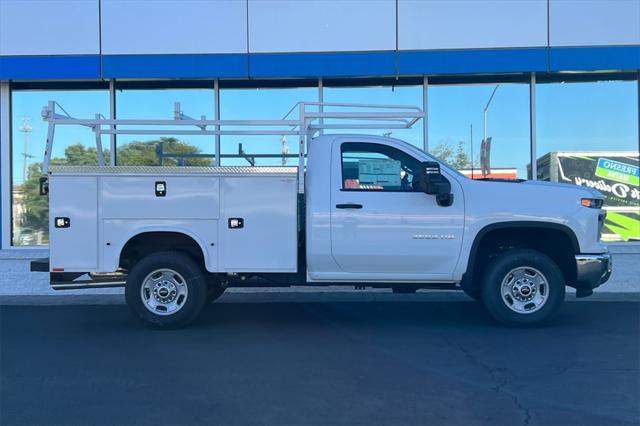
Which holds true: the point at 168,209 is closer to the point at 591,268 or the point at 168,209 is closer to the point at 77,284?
the point at 77,284

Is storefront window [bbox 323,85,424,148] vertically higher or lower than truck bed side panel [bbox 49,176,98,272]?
higher

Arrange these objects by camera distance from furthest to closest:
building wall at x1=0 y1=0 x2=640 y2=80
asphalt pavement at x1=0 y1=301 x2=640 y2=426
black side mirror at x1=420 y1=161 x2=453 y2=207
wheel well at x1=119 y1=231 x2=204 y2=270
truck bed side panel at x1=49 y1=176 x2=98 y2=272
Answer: building wall at x1=0 y1=0 x2=640 y2=80 < wheel well at x1=119 y1=231 x2=204 y2=270 < truck bed side panel at x1=49 y1=176 x2=98 y2=272 < black side mirror at x1=420 y1=161 x2=453 y2=207 < asphalt pavement at x1=0 y1=301 x2=640 y2=426

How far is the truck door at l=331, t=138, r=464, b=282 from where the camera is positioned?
6.99 metres

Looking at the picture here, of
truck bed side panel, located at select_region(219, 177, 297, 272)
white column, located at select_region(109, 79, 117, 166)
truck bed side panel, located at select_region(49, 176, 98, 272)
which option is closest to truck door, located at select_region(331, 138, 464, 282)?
truck bed side panel, located at select_region(219, 177, 297, 272)

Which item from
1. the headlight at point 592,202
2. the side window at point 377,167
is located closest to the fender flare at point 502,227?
the headlight at point 592,202

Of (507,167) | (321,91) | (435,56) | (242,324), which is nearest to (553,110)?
(507,167)

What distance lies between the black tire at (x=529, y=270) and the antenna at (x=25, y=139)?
8.99 m

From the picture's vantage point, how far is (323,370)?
5488 mm

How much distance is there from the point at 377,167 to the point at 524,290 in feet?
7.36

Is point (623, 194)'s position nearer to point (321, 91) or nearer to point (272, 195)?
point (321, 91)

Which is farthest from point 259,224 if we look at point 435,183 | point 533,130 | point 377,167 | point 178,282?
point 533,130

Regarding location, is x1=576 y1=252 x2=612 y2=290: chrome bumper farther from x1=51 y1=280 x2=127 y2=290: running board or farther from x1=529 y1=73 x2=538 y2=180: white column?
x1=51 y1=280 x2=127 y2=290: running board

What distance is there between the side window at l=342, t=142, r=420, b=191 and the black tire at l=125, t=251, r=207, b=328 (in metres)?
2.08

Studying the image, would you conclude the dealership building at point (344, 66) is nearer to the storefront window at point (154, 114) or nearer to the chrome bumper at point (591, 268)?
the storefront window at point (154, 114)
